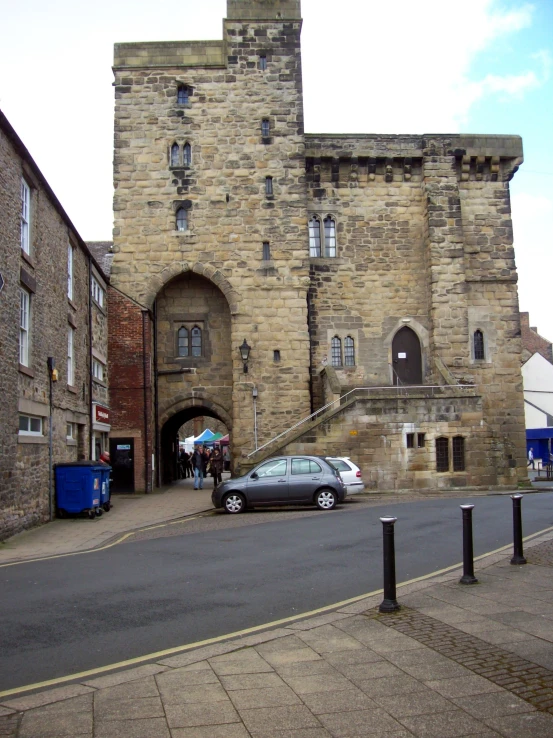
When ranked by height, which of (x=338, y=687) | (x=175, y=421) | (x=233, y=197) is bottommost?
(x=338, y=687)

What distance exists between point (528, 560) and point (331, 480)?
358 inches

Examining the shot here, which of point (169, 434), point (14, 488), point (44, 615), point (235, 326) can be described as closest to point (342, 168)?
point (235, 326)

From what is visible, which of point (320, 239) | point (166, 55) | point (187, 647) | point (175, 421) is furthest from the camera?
point (175, 421)

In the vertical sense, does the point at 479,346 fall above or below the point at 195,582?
above

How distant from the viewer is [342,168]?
30.7m

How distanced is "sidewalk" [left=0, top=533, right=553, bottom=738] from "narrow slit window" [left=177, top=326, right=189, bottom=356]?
74.1ft

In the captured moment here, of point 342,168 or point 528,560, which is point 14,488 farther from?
point 342,168

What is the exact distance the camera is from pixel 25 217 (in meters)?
16.5

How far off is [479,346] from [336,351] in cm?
565

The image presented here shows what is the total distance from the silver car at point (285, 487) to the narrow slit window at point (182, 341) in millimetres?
10983

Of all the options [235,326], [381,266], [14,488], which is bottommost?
[14,488]

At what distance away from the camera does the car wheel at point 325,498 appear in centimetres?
1908

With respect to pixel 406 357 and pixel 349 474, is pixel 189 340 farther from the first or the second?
pixel 349 474

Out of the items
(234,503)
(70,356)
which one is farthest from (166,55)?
(234,503)
